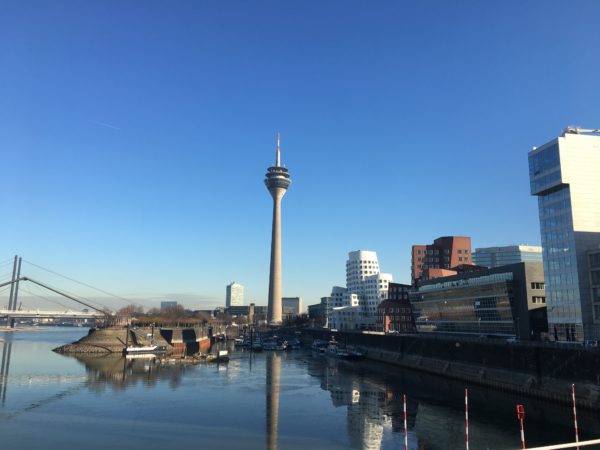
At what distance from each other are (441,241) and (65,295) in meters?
155

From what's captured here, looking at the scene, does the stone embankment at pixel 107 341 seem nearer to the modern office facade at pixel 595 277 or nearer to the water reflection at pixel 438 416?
the water reflection at pixel 438 416

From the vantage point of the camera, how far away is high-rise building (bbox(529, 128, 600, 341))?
60.3 meters

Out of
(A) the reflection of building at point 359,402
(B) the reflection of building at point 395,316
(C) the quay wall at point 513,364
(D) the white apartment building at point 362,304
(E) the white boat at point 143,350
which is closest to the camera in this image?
(A) the reflection of building at point 359,402

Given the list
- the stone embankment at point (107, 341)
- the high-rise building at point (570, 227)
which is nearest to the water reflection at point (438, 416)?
the high-rise building at point (570, 227)

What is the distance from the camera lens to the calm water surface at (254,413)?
31.0 metres

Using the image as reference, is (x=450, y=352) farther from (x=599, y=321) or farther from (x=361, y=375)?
(x=599, y=321)

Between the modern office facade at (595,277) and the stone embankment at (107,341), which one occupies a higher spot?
the modern office facade at (595,277)

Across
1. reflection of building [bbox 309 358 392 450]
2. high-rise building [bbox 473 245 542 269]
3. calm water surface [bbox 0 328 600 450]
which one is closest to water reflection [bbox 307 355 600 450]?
reflection of building [bbox 309 358 392 450]

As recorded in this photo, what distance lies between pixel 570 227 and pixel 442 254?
Result: 315 ft

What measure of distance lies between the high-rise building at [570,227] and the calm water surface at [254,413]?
19.1 m

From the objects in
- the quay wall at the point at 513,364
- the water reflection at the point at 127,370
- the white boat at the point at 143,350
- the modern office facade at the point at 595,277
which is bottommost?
the water reflection at the point at 127,370

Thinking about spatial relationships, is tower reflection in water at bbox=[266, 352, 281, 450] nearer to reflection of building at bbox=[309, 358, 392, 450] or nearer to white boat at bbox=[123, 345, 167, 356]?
reflection of building at bbox=[309, 358, 392, 450]

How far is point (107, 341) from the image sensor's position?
105 metres

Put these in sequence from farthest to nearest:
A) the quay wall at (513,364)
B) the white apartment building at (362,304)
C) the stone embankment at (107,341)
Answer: the white apartment building at (362,304), the stone embankment at (107,341), the quay wall at (513,364)
